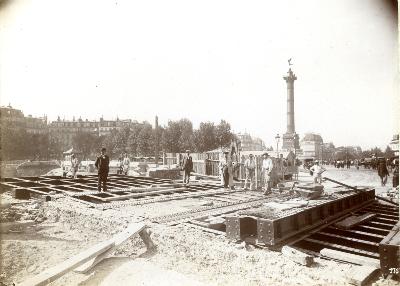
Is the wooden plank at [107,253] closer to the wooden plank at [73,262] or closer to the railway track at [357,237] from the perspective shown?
the wooden plank at [73,262]

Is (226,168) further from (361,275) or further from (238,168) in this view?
(361,275)

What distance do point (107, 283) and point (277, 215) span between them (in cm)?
372

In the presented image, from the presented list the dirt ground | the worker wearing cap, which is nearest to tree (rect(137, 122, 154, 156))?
the worker wearing cap

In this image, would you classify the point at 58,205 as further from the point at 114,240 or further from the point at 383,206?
the point at 383,206

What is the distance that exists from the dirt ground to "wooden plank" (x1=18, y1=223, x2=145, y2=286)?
27 cm

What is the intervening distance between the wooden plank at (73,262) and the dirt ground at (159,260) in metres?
0.27

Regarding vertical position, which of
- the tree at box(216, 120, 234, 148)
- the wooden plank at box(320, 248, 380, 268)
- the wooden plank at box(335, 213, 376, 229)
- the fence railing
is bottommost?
the wooden plank at box(335, 213, 376, 229)

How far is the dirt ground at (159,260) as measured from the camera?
15.4 ft

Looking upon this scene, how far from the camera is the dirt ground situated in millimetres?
4691

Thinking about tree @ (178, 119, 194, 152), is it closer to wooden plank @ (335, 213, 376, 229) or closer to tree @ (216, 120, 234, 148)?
tree @ (216, 120, 234, 148)

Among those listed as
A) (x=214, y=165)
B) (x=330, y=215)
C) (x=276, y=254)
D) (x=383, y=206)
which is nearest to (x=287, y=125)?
(x=214, y=165)

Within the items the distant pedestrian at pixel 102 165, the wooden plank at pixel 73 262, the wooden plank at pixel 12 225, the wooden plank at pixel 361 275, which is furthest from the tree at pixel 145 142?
the wooden plank at pixel 361 275

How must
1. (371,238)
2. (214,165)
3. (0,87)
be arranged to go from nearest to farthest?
1. (0,87)
2. (371,238)
3. (214,165)

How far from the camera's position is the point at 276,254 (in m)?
5.72
